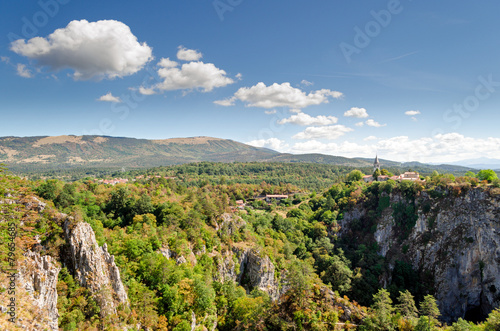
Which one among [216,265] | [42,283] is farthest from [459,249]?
[42,283]

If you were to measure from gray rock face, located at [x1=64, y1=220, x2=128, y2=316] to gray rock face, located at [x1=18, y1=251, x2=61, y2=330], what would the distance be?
2102 mm

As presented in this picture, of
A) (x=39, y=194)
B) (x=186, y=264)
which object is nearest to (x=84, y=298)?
(x=186, y=264)

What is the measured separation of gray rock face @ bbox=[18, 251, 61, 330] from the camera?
19.9 metres

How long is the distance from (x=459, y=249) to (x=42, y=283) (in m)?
69.4

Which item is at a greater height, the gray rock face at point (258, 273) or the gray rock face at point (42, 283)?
the gray rock face at point (42, 283)

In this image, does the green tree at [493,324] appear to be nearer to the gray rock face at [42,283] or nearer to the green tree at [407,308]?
the green tree at [407,308]

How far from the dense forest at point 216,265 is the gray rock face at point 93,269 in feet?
2.44

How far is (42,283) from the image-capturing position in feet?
68.4

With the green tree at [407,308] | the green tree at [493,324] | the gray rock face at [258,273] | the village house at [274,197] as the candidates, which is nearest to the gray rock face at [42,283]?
the gray rock face at [258,273]

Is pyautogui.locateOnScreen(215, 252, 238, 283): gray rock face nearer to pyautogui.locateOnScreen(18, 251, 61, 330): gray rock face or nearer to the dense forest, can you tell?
the dense forest

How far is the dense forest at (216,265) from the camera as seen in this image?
24.2m

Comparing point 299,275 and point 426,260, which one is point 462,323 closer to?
point 299,275

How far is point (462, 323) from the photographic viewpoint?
1176 inches

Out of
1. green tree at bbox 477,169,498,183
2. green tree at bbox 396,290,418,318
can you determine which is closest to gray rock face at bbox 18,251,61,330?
green tree at bbox 396,290,418,318
